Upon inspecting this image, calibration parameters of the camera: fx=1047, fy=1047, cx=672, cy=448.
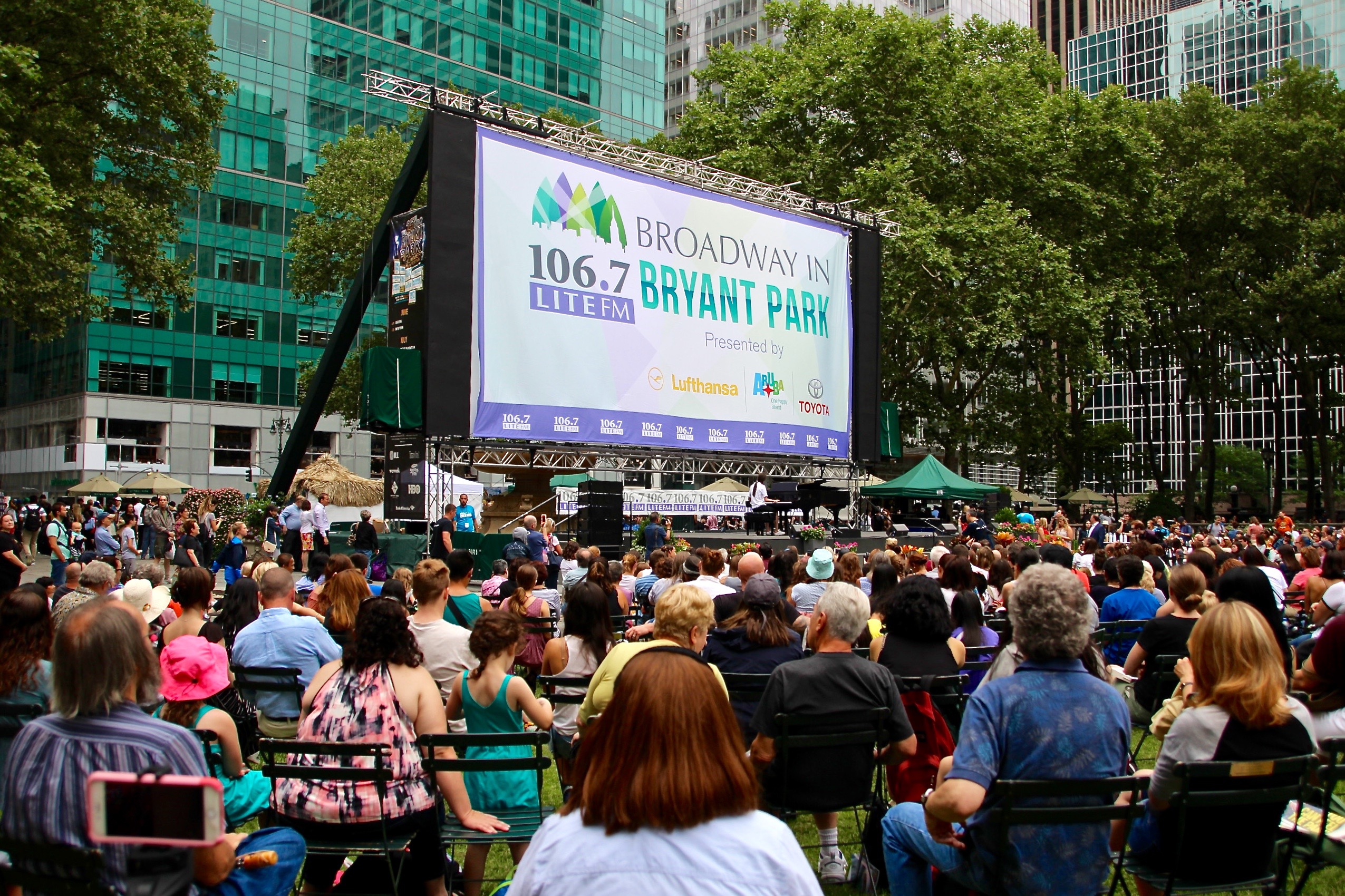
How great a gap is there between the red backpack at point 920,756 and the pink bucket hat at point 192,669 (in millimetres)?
3057

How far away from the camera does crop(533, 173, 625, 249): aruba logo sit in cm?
1881

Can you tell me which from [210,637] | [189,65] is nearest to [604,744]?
[210,637]

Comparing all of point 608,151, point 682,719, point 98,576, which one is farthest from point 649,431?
point 682,719

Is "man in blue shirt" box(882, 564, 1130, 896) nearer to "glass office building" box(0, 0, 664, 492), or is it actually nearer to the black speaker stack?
the black speaker stack

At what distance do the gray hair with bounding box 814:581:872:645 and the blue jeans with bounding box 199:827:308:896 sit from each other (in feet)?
6.98

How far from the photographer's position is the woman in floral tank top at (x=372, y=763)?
3779mm

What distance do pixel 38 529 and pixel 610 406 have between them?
1561 cm

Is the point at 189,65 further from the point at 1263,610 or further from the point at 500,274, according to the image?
the point at 1263,610

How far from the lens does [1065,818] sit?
3.08 metres

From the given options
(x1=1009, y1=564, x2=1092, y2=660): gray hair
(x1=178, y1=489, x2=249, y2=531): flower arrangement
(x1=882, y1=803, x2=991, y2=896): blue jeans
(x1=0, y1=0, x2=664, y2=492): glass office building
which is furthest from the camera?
(x1=0, y1=0, x2=664, y2=492): glass office building

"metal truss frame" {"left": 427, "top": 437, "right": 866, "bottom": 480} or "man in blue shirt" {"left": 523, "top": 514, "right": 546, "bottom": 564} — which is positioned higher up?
"metal truss frame" {"left": 427, "top": 437, "right": 866, "bottom": 480}

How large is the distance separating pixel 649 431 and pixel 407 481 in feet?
16.3

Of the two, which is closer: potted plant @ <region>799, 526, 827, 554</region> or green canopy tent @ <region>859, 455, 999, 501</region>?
potted plant @ <region>799, 526, 827, 554</region>

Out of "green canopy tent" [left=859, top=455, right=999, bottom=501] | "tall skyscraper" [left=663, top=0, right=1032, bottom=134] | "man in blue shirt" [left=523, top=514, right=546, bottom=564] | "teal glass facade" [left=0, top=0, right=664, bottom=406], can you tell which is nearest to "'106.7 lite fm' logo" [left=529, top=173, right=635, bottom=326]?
"man in blue shirt" [left=523, top=514, right=546, bottom=564]
